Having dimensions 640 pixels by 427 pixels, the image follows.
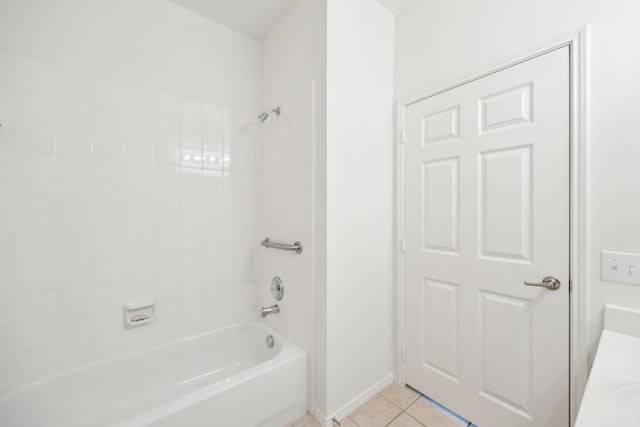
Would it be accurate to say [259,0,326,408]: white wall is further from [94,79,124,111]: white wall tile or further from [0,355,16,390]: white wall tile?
[0,355,16,390]: white wall tile

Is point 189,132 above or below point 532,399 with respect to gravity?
above

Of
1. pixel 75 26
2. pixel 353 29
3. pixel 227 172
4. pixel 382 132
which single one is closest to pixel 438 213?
pixel 382 132

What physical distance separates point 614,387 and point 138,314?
212cm

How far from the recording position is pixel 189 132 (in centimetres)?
179

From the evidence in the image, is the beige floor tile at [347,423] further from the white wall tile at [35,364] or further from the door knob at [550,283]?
the white wall tile at [35,364]

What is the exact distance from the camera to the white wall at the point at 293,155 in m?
1.56

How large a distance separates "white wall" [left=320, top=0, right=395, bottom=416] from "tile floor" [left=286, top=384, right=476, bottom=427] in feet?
0.31

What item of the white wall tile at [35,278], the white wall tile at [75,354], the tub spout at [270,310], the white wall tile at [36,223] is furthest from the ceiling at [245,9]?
the white wall tile at [75,354]

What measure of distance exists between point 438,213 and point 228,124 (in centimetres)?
159

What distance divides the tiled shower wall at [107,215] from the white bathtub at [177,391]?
9 centimetres

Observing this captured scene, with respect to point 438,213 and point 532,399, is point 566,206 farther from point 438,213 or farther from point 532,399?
point 532,399

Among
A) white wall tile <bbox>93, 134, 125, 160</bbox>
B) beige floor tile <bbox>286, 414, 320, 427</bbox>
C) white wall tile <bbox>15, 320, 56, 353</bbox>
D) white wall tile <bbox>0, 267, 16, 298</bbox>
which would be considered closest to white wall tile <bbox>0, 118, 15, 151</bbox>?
white wall tile <bbox>93, 134, 125, 160</bbox>

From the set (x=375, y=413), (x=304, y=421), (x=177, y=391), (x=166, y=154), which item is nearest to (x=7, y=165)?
(x=166, y=154)

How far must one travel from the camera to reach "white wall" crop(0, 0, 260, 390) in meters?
1.31
